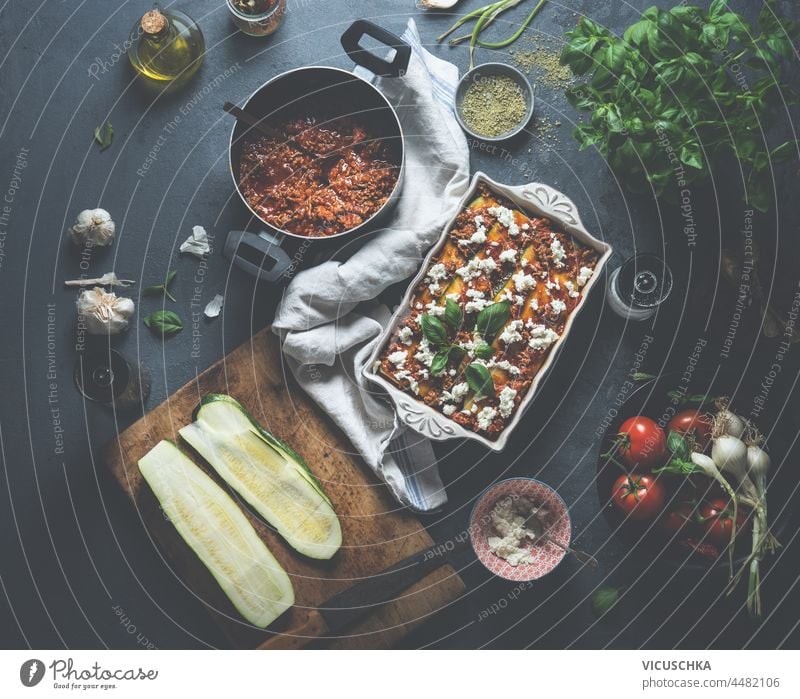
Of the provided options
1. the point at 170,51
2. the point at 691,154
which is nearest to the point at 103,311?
the point at 170,51

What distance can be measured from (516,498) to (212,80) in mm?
1633

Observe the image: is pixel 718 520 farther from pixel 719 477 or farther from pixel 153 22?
pixel 153 22

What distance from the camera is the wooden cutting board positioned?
2166 millimetres

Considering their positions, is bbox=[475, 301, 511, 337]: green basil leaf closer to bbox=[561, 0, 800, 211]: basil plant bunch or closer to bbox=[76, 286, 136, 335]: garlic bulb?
bbox=[561, 0, 800, 211]: basil plant bunch

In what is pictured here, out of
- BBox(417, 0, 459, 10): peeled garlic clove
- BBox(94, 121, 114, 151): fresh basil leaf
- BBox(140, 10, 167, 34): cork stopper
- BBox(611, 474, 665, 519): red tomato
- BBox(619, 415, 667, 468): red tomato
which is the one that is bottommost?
BBox(611, 474, 665, 519): red tomato

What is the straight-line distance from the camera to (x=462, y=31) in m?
2.34

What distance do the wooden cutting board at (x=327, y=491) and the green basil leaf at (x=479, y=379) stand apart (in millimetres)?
437

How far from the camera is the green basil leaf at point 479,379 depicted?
2049mm

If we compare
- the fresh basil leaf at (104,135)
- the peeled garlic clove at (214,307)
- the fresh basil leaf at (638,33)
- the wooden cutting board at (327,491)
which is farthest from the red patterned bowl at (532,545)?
the fresh basil leaf at (104,135)

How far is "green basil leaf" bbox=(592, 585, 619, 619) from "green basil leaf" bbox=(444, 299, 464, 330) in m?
0.95

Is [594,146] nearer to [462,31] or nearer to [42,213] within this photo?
[462,31]

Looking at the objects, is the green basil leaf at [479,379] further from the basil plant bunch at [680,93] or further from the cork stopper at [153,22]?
the cork stopper at [153,22]

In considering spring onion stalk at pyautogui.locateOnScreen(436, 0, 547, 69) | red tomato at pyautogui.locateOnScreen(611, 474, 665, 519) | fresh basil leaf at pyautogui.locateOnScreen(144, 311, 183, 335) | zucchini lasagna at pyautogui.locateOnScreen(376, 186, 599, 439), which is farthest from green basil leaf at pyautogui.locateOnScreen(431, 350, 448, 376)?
spring onion stalk at pyautogui.locateOnScreen(436, 0, 547, 69)
